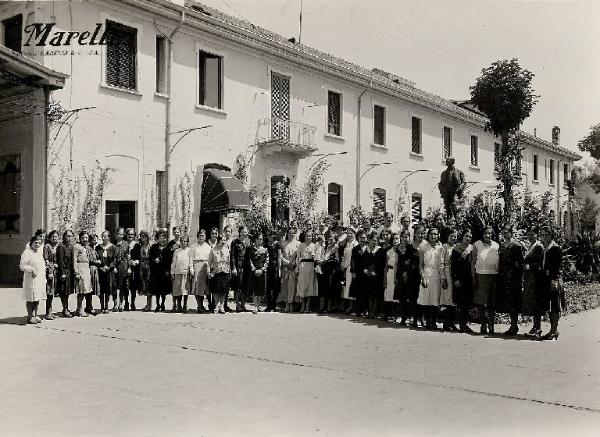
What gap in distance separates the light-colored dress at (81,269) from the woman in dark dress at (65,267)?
73mm

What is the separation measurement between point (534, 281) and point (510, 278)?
0.40 meters

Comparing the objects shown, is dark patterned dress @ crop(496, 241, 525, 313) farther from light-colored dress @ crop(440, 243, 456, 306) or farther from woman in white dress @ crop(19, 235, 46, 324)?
woman in white dress @ crop(19, 235, 46, 324)

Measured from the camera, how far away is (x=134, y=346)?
8859 mm

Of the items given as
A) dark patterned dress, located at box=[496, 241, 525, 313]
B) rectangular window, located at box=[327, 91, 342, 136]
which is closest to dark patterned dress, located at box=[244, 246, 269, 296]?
dark patterned dress, located at box=[496, 241, 525, 313]

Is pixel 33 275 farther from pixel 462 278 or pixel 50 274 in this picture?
pixel 462 278

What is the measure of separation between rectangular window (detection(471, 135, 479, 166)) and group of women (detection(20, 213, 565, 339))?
20.7 m

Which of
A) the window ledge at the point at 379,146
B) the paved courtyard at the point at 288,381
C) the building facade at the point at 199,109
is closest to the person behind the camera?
the paved courtyard at the point at 288,381

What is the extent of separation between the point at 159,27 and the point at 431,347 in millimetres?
12369

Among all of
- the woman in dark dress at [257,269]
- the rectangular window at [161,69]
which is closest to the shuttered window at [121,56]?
the rectangular window at [161,69]

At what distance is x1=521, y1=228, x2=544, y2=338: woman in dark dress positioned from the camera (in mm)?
9859

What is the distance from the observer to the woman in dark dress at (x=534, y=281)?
32.3 feet

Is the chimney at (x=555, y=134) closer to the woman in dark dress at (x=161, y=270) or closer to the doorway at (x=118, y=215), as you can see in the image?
the doorway at (x=118, y=215)

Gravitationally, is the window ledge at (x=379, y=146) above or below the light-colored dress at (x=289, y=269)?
above

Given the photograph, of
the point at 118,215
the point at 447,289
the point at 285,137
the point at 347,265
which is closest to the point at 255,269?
the point at 347,265
